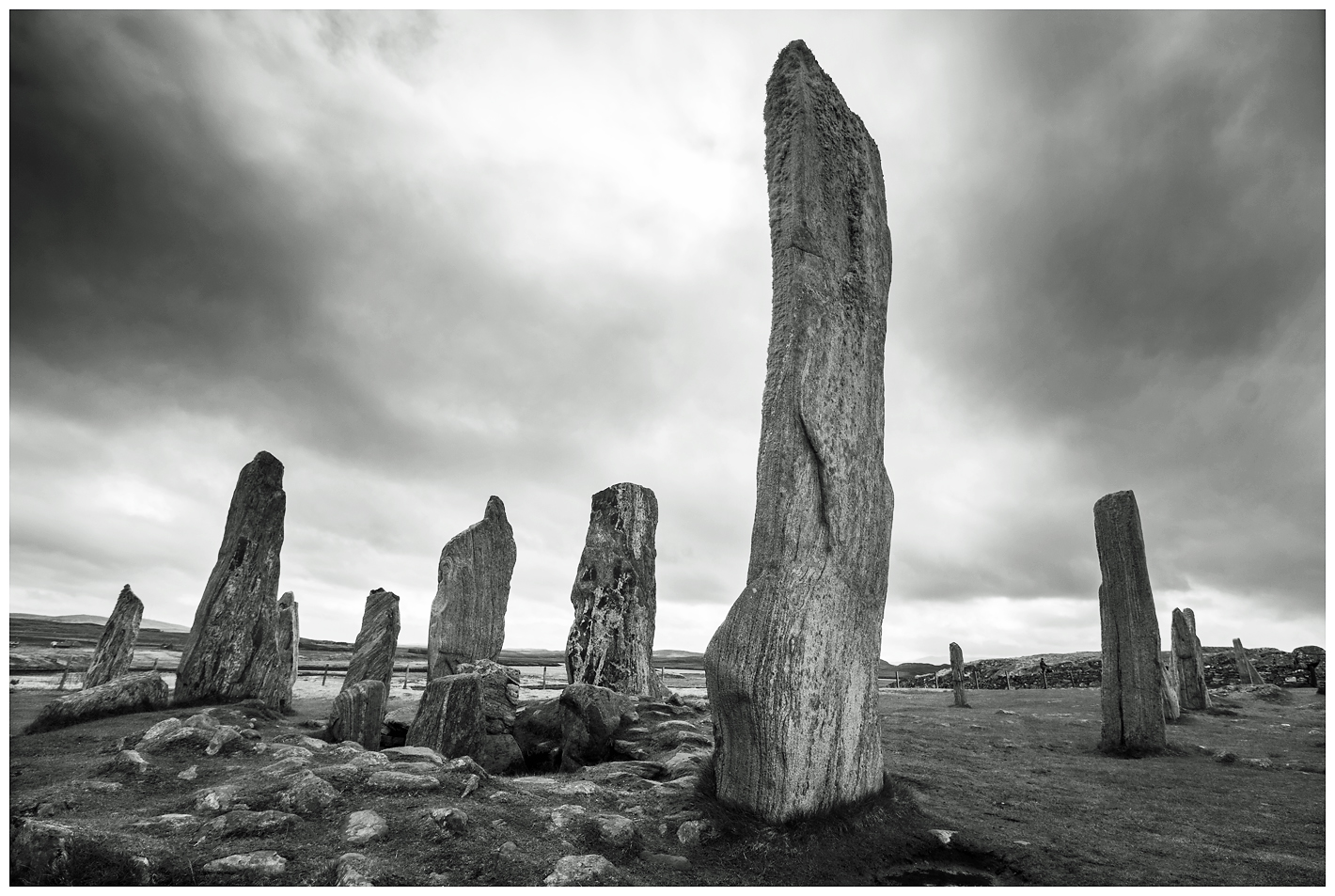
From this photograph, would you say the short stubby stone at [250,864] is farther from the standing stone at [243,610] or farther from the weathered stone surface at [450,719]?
the standing stone at [243,610]

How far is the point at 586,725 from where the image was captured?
8.36 meters

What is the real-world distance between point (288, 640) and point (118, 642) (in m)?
5.54

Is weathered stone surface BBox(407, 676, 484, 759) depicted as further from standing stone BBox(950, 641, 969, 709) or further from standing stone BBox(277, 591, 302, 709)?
standing stone BBox(950, 641, 969, 709)

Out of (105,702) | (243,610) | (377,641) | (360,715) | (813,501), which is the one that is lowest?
(105,702)

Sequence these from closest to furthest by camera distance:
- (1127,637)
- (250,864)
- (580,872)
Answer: (250,864) < (580,872) < (1127,637)

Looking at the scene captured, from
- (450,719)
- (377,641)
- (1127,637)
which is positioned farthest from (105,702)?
(1127,637)

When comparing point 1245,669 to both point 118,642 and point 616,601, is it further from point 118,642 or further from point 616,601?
point 118,642

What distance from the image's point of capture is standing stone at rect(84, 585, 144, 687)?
54.2 ft

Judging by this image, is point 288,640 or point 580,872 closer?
point 580,872

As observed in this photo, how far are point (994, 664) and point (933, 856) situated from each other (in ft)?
121

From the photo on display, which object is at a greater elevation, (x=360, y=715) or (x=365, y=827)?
(x=360, y=715)

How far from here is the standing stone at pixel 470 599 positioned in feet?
43.9

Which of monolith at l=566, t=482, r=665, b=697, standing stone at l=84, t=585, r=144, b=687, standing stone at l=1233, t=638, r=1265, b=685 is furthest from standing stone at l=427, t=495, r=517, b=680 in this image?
standing stone at l=1233, t=638, r=1265, b=685

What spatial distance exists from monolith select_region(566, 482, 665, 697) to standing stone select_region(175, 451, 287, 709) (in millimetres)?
5419
